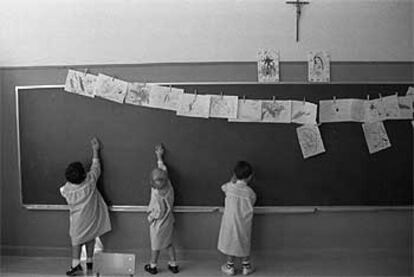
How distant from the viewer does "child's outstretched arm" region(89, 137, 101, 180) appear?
3471mm

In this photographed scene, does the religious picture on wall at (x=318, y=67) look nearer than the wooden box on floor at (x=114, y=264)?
No

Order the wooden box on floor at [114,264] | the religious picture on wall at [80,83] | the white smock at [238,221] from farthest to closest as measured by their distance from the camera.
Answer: the religious picture on wall at [80,83], the white smock at [238,221], the wooden box on floor at [114,264]

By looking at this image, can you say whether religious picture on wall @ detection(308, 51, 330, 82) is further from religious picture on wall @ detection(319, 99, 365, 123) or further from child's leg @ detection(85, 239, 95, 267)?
child's leg @ detection(85, 239, 95, 267)

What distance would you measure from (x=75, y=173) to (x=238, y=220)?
54.2 inches

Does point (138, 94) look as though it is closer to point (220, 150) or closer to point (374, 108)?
point (220, 150)

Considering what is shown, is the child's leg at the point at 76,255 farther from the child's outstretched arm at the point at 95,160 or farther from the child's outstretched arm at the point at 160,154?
the child's outstretched arm at the point at 160,154

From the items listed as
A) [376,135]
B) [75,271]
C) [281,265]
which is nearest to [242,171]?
[281,265]

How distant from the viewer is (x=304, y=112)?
3.42m

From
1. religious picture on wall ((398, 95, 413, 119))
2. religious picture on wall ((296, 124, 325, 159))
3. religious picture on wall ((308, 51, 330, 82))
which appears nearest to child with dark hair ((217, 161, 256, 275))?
religious picture on wall ((296, 124, 325, 159))

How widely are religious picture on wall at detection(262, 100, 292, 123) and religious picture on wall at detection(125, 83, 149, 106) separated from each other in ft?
3.26

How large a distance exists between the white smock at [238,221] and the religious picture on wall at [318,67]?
1074 millimetres

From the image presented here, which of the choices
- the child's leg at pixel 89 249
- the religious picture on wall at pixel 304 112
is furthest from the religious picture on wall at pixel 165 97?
the child's leg at pixel 89 249

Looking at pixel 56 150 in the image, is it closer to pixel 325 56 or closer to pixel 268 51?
pixel 268 51

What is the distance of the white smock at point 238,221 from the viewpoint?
129 inches
